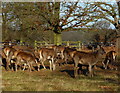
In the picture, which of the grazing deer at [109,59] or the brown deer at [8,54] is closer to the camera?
the brown deer at [8,54]

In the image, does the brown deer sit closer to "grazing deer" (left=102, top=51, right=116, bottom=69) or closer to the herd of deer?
the herd of deer

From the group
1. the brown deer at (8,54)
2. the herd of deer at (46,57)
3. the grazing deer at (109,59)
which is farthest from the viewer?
the grazing deer at (109,59)

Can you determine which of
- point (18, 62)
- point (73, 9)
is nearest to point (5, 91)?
point (18, 62)

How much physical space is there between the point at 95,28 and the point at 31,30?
265 inches

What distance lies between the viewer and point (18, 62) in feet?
43.5

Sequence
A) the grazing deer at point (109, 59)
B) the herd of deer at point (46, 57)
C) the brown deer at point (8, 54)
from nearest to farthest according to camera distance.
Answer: the herd of deer at point (46, 57) → the brown deer at point (8, 54) → the grazing deer at point (109, 59)

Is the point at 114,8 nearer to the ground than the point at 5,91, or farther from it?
farther from it

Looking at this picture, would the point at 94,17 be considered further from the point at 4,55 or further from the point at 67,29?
the point at 4,55

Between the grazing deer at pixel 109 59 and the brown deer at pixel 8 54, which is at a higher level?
the brown deer at pixel 8 54

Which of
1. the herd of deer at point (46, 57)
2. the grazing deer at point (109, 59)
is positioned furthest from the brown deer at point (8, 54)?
the grazing deer at point (109, 59)

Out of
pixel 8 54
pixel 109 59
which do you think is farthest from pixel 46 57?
pixel 109 59

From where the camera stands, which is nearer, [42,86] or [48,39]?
[42,86]

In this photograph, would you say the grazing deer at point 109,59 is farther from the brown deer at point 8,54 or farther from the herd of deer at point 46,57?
the brown deer at point 8,54

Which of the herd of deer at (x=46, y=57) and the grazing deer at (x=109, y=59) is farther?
the grazing deer at (x=109, y=59)
